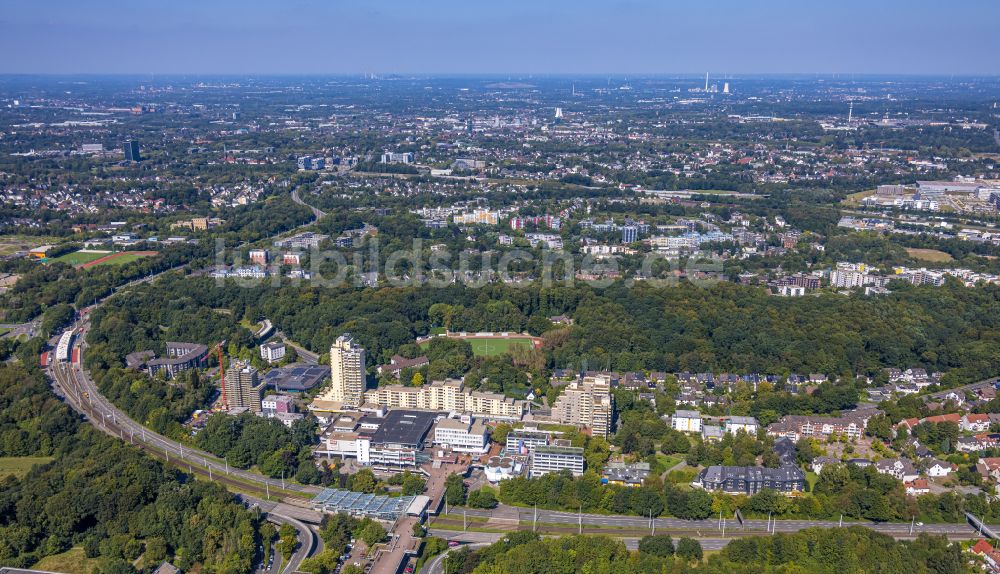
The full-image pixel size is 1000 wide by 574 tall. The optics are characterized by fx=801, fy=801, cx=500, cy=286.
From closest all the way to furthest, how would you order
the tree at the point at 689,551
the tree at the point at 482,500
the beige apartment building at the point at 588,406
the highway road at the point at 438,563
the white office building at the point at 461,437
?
the highway road at the point at 438,563 < the tree at the point at 689,551 < the tree at the point at 482,500 < the white office building at the point at 461,437 < the beige apartment building at the point at 588,406

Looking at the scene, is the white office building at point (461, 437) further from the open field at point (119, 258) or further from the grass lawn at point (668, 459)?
the open field at point (119, 258)

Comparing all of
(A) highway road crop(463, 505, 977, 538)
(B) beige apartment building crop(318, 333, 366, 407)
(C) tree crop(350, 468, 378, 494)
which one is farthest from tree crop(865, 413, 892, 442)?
(B) beige apartment building crop(318, 333, 366, 407)

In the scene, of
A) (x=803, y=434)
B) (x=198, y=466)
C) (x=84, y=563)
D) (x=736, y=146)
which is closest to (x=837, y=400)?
(x=803, y=434)

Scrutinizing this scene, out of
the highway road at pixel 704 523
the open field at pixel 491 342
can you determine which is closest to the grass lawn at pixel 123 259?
the open field at pixel 491 342

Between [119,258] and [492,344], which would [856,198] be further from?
[119,258]

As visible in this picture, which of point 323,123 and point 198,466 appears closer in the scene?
point 198,466

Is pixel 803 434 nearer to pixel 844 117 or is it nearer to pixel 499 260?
pixel 499 260
